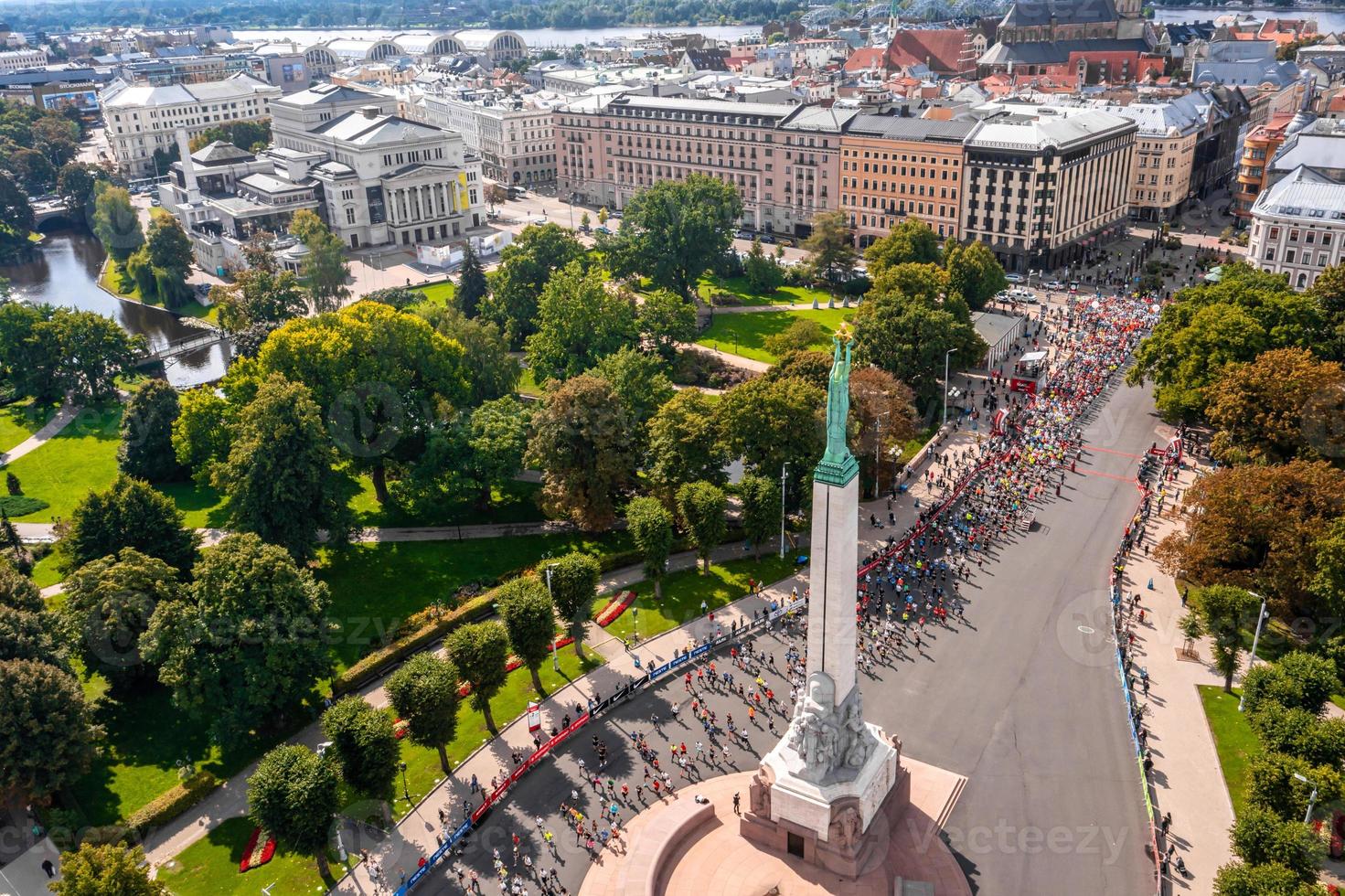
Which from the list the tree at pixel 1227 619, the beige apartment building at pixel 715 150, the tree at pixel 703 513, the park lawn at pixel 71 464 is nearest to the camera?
the tree at pixel 1227 619

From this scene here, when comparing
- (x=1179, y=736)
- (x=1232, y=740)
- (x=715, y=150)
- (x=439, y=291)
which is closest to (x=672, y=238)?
(x=439, y=291)

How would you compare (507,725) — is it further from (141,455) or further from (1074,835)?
(141,455)

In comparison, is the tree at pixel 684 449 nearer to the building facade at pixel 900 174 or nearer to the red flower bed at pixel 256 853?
the red flower bed at pixel 256 853

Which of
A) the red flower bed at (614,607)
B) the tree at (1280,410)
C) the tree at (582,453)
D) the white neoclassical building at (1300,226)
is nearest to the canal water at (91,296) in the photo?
the tree at (582,453)

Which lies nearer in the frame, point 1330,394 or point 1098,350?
point 1330,394

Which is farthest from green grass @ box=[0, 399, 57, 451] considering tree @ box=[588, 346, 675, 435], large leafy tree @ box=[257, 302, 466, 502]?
tree @ box=[588, 346, 675, 435]

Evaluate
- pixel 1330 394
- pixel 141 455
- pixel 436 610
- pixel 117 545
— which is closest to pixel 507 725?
pixel 436 610

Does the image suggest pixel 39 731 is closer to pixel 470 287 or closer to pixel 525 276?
pixel 525 276
